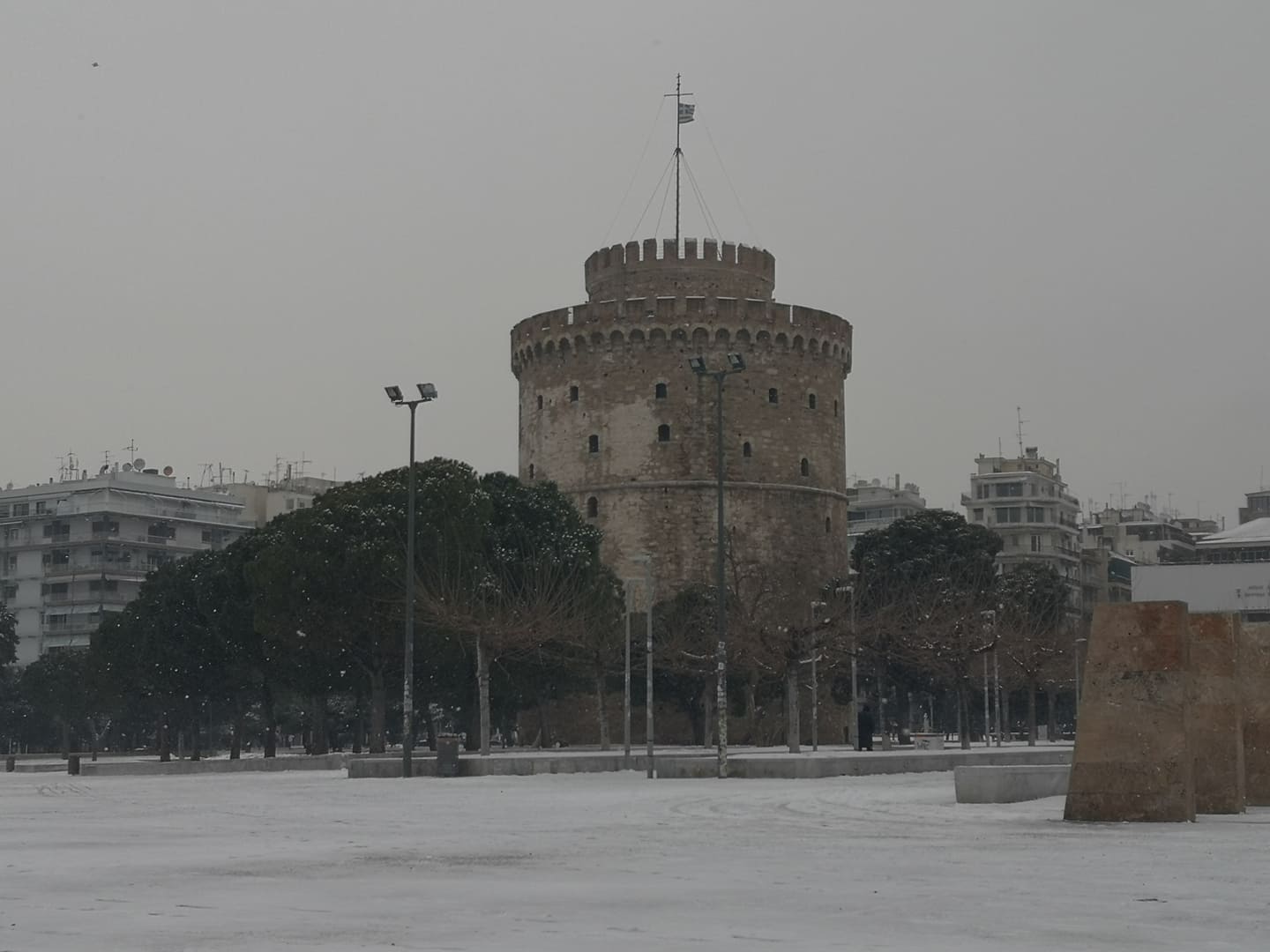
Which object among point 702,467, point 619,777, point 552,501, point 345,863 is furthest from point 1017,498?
point 345,863

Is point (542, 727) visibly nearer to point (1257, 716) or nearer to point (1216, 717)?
point (1257, 716)

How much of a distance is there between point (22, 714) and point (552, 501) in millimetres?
51699

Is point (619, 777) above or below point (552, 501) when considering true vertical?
below

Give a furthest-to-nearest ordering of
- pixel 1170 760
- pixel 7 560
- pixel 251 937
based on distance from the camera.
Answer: pixel 7 560, pixel 1170 760, pixel 251 937

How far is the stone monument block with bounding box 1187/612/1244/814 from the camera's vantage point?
20.5 m

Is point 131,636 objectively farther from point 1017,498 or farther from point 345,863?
point 1017,498

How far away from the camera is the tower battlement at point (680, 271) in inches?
2906

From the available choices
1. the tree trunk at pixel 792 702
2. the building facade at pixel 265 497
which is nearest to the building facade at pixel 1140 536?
the building facade at pixel 265 497

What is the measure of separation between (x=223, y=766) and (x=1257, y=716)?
100ft

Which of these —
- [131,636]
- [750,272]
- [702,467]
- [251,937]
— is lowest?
[251,937]

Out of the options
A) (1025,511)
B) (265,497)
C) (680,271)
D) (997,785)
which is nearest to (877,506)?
(1025,511)

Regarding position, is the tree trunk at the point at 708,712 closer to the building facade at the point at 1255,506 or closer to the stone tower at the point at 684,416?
the stone tower at the point at 684,416

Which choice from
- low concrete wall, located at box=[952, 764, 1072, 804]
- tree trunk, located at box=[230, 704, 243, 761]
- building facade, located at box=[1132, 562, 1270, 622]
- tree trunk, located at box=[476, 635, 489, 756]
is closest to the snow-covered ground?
low concrete wall, located at box=[952, 764, 1072, 804]

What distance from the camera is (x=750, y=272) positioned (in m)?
75.3
